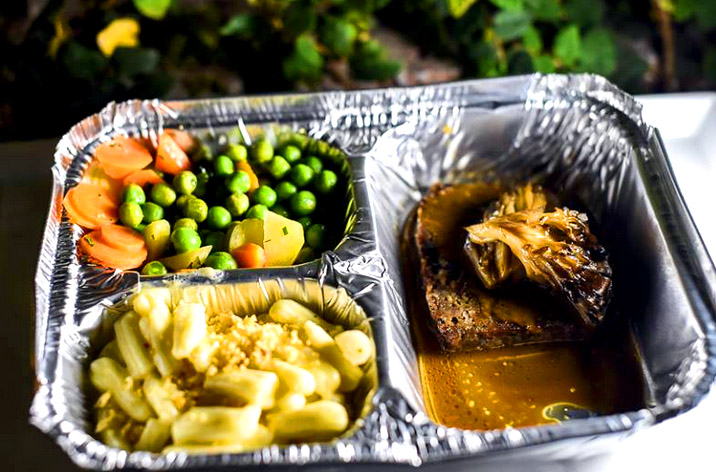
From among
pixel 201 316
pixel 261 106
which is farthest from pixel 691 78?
pixel 201 316

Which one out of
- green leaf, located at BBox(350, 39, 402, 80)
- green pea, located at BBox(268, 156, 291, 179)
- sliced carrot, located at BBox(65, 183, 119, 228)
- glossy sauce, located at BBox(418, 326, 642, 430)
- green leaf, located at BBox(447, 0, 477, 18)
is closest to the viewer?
glossy sauce, located at BBox(418, 326, 642, 430)

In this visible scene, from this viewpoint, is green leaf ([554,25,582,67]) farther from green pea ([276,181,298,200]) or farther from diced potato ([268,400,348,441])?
diced potato ([268,400,348,441])

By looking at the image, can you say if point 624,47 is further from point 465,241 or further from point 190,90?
point 190,90

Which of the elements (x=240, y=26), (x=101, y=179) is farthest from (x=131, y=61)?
(x=101, y=179)

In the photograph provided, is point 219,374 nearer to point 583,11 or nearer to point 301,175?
point 301,175

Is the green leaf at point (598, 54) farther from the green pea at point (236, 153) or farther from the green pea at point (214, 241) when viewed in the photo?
the green pea at point (214, 241)

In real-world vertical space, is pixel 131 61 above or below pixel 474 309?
above

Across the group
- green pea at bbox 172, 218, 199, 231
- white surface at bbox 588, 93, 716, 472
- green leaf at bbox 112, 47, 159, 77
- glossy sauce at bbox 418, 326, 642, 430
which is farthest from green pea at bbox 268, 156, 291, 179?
white surface at bbox 588, 93, 716, 472
